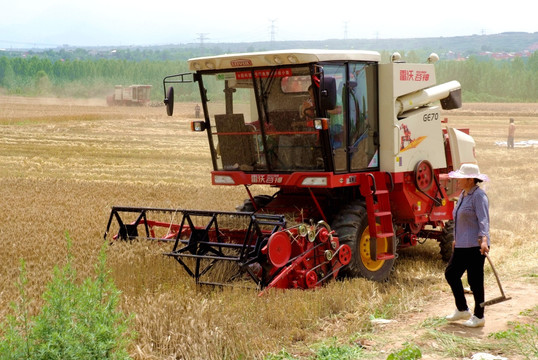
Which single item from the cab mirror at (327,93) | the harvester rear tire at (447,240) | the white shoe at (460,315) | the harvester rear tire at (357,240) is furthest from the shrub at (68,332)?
the harvester rear tire at (447,240)

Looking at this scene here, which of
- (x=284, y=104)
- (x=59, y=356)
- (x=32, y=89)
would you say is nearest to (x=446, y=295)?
(x=284, y=104)

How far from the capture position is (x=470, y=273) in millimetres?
6633

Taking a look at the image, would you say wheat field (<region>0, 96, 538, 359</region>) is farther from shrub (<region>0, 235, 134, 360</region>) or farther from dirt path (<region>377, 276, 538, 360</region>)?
shrub (<region>0, 235, 134, 360</region>)

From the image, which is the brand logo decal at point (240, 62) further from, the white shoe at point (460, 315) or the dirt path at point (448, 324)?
the white shoe at point (460, 315)

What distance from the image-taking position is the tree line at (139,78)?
70062 mm

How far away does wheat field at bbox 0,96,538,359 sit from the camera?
5832mm

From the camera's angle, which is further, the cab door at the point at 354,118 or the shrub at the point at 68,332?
the cab door at the point at 354,118

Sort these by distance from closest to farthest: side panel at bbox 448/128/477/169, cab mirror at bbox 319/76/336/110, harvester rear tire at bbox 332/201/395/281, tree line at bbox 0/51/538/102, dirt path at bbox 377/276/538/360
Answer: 1. dirt path at bbox 377/276/538/360
2. cab mirror at bbox 319/76/336/110
3. harvester rear tire at bbox 332/201/395/281
4. side panel at bbox 448/128/477/169
5. tree line at bbox 0/51/538/102

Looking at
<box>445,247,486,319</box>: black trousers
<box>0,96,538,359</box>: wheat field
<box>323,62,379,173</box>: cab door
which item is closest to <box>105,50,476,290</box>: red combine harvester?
<box>323,62,379,173</box>: cab door

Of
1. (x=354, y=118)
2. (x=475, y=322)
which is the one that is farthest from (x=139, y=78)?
(x=475, y=322)

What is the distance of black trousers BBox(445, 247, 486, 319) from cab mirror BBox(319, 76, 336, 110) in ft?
6.41

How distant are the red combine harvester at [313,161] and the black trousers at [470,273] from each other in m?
1.58

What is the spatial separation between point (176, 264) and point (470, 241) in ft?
10.00

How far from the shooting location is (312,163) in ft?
27.7
